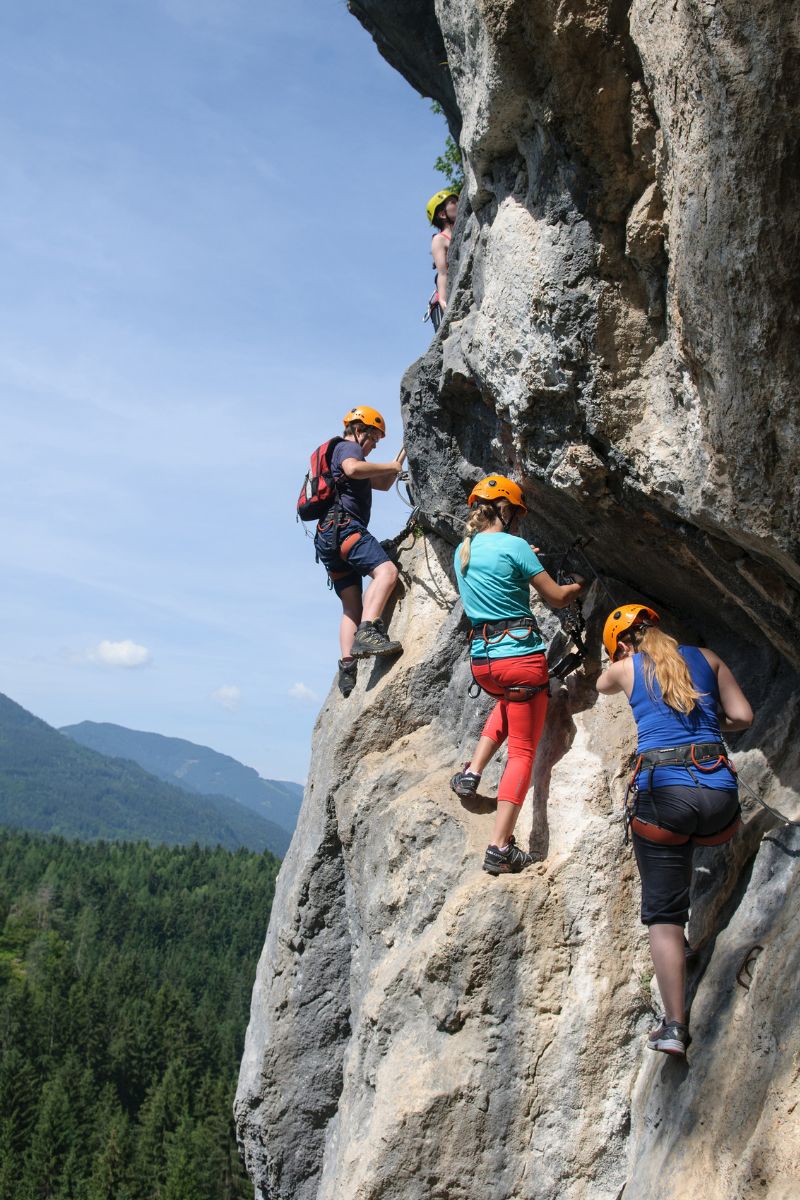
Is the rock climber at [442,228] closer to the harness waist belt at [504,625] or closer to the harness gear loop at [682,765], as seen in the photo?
the harness waist belt at [504,625]

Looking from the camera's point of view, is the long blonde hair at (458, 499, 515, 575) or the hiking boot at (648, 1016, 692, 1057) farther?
the long blonde hair at (458, 499, 515, 575)

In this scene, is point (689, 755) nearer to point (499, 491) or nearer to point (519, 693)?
point (519, 693)

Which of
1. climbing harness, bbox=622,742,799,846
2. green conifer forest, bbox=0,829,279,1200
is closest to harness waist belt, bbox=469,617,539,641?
climbing harness, bbox=622,742,799,846

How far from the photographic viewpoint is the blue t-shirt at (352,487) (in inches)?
356

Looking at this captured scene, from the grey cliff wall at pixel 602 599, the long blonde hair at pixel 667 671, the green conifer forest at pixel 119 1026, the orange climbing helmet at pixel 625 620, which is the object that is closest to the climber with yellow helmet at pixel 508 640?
the grey cliff wall at pixel 602 599

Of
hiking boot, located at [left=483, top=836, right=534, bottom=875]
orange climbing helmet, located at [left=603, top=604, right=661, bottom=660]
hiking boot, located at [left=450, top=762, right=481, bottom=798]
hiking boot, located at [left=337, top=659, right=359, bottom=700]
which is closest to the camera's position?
orange climbing helmet, located at [left=603, top=604, right=661, bottom=660]

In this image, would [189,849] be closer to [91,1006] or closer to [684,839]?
[91,1006]

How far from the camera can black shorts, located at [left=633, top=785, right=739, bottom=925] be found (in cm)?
526

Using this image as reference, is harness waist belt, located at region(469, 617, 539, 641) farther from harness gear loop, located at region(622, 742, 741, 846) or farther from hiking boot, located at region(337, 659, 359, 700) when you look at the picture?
hiking boot, located at region(337, 659, 359, 700)

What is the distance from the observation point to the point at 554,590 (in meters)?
6.84

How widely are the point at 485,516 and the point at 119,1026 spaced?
6936cm

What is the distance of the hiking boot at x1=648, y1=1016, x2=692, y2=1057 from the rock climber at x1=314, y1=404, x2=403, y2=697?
4.38 m

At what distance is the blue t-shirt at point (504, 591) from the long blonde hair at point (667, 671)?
1.05 metres

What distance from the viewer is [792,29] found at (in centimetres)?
396
